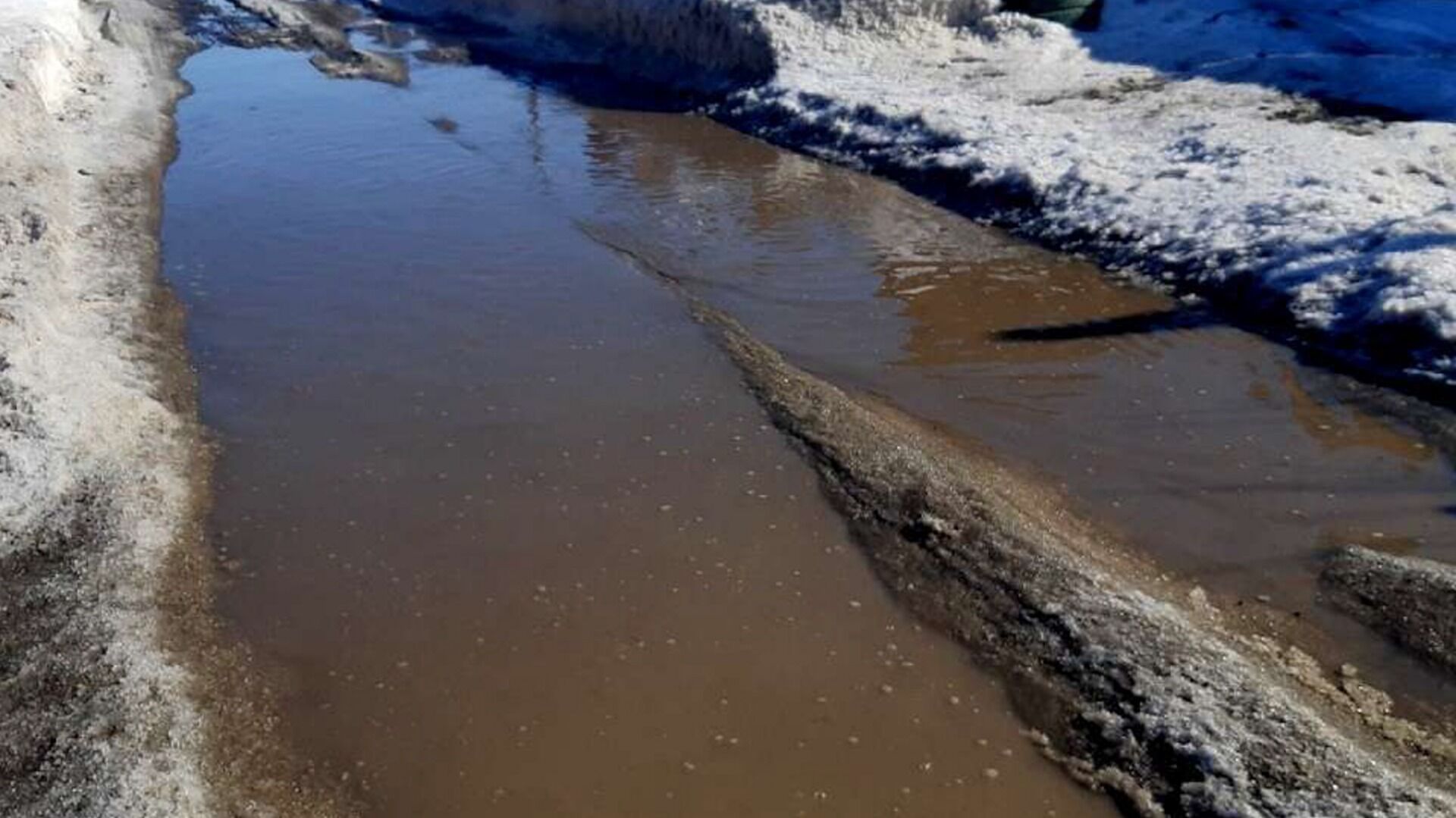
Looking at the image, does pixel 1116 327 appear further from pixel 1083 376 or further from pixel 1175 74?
pixel 1175 74

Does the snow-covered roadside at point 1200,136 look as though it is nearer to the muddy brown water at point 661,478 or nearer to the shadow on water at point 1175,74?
the shadow on water at point 1175,74

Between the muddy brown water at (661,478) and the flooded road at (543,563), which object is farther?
the muddy brown water at (661,478)

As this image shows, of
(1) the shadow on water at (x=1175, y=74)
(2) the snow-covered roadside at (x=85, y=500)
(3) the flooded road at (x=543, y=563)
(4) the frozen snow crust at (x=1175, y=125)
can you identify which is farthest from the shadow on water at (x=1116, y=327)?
(2) the snow-covered roadside at (x=85, y=500)

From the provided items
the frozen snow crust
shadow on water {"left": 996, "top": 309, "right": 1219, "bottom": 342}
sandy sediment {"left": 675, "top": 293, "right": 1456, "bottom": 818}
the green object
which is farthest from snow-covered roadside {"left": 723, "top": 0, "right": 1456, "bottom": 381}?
sandy sediment {"left": 675, "top": 293, "right": 1456, "bottom": 818}

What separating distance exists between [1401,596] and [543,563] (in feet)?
14.4

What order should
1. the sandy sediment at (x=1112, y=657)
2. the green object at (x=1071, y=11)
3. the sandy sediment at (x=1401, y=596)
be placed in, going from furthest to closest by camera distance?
the green object at (x=1071, y=11), the sandy sediment at (x=1401, y=596), the sandy sediment at (x=1112, y=657)

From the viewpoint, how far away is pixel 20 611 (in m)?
6.15

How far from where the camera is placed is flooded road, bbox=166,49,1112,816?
5.20m

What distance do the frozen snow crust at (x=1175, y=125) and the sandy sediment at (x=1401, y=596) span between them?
243cm

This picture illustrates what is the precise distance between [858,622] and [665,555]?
1.19 metres

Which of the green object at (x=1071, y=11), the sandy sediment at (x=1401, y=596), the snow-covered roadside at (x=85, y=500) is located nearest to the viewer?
the snow-covered roadside at (x=85, y=500)

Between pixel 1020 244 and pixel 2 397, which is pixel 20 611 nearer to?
pixel 2 397

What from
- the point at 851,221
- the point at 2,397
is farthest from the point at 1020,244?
the point at 2,397

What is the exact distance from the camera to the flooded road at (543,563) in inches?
205
